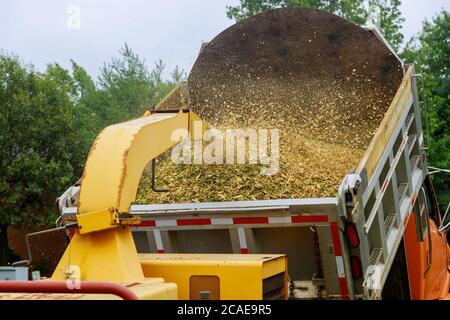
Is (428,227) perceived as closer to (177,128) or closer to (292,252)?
(292,252)

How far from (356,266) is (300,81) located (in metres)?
2.37

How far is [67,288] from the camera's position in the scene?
10.1ft

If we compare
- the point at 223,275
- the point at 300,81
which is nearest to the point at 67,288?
the point at 223,275

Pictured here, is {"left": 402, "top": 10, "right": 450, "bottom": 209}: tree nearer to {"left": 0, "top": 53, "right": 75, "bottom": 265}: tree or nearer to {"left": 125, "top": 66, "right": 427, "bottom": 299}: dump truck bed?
{"left": 0, "top": 53, "right": 75, "bottom": 265}: tree

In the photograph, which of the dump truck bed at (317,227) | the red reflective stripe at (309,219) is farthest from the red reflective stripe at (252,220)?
the red reflective stripe at (309,219)

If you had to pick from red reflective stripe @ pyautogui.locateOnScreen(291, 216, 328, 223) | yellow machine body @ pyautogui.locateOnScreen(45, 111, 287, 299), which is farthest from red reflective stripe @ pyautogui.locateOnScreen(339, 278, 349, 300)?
yellow machine body @ pyautogui.locateOnScreen(45, 111, 287, 299)

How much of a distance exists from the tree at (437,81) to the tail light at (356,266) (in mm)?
10333

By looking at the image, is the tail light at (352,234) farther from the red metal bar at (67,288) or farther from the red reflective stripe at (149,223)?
the red metal bar at (67,288)

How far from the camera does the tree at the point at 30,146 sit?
1477 cm

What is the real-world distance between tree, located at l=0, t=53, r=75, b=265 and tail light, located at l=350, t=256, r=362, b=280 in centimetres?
1089

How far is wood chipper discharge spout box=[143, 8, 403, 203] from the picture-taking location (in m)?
6.16

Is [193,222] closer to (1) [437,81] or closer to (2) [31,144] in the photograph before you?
(2) [31,144]
